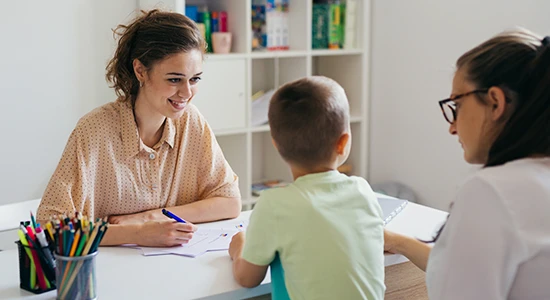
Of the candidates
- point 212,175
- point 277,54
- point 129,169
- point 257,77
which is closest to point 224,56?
point 277,54

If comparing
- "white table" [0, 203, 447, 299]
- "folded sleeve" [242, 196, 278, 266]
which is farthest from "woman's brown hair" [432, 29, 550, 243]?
"white table" [0, 203, 447, 299]

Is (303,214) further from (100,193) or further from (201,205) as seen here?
(100,193)

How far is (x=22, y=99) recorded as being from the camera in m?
3.09

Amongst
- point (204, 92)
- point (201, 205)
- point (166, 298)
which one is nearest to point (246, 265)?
point (166, 298)

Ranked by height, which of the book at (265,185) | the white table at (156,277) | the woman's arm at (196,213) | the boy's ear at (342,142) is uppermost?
the boy's ear at (342,142)

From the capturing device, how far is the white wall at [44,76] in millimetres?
3043

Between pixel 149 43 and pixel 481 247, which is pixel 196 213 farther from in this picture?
pixel 481 247

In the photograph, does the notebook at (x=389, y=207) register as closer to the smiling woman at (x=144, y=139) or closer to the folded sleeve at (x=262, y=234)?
the smiling woman at (x=144, y=139)

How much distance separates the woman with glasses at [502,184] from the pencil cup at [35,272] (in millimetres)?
783

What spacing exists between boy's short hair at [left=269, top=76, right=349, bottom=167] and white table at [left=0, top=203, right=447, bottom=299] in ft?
1.08

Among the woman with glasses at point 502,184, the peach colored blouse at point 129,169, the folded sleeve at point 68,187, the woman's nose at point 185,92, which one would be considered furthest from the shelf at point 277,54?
the woman with glasses at point 502,184

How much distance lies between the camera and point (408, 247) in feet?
5.64

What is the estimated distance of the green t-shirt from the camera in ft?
4.58

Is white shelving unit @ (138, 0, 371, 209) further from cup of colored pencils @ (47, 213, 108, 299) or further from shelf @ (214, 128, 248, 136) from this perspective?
cup of colored pencils @ (47, 213, 108, 299)
